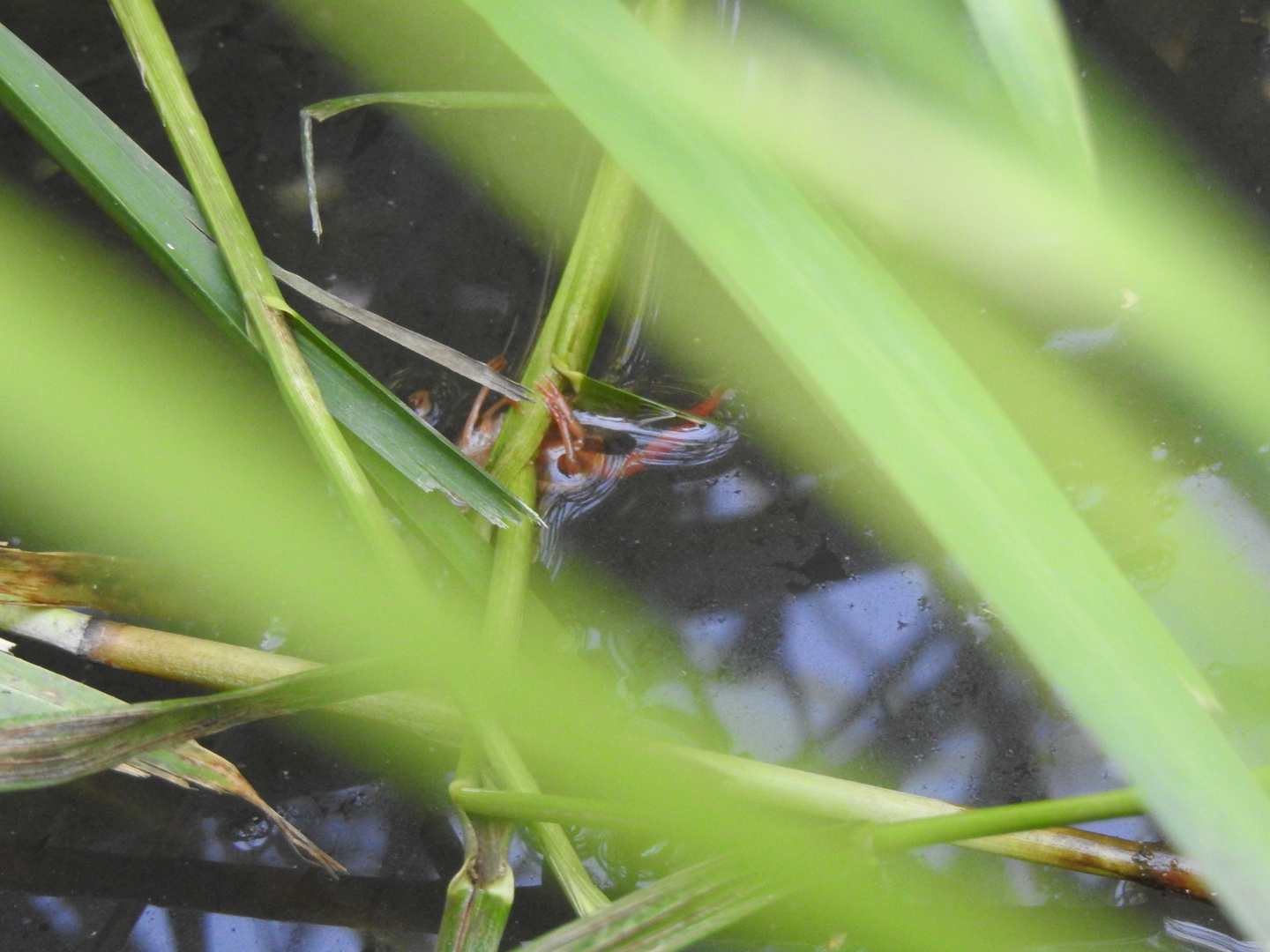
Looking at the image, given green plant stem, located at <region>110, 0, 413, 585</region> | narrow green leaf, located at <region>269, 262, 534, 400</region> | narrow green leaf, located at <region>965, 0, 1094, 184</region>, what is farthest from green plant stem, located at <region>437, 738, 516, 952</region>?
narrow green leaf, located at <region>965, 0, 1094, 184</region>

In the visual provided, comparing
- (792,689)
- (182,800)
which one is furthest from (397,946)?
(792,689)

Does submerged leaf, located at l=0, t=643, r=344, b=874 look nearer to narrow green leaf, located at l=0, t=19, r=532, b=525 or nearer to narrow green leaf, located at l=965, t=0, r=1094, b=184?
narrow green leaf, located at l=0, t=19, r=532, b=525

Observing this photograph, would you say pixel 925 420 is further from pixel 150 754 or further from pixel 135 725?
pixel 150 754

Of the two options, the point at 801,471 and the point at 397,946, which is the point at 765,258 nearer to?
the point at 801,471

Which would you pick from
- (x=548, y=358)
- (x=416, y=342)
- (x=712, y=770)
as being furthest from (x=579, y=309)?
(x=712, y=770)

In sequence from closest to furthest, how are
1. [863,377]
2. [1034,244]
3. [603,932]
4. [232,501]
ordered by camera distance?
[863,377] → [603,932] → [232,501] → [1034,244]
